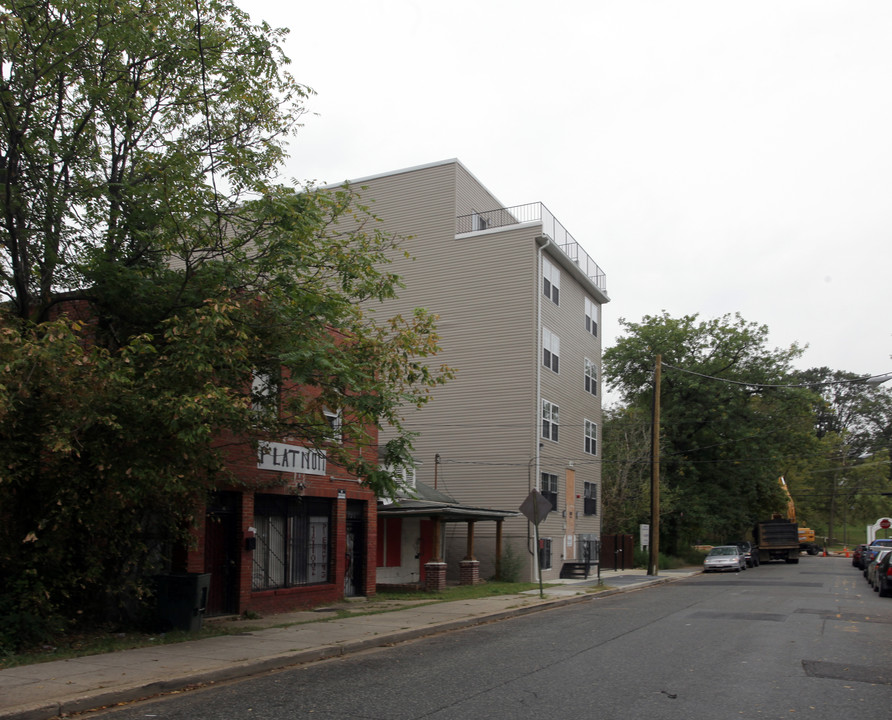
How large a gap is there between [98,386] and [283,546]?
25.5 ft

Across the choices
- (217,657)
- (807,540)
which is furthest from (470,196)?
(807,540)

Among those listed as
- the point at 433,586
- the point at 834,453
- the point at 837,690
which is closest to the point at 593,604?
the point at 433,586

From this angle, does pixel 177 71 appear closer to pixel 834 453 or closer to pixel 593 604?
pixel 593 604

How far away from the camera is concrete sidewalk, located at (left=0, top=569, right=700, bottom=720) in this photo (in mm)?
8352

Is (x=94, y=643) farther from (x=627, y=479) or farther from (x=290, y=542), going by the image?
(x=627, y=479)

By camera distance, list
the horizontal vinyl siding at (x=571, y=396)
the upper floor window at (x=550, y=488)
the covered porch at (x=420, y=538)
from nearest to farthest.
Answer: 1. the covered porch at (x=420, y=538)
2. the upper floor window at (x=550, y=488)
3. the horizontal vinyl siding at (x=571, y=396)

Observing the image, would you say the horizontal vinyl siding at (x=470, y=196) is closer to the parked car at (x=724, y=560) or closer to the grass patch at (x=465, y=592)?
the grass patch at (x=465, y=592)

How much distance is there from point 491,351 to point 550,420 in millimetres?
3638

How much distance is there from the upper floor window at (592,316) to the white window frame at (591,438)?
170 inches

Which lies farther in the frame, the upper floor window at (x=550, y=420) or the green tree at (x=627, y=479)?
the green tree at (x=627, y=479)

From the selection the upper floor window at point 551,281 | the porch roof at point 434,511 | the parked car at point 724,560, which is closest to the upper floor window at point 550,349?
the upper floor window at point 551,281

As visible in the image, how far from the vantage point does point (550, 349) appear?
107ft

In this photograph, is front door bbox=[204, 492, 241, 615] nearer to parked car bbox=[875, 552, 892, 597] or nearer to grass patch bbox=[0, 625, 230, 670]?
grass patch bbox=[0, 625, 230, 670]

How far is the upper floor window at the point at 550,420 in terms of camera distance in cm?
3156
